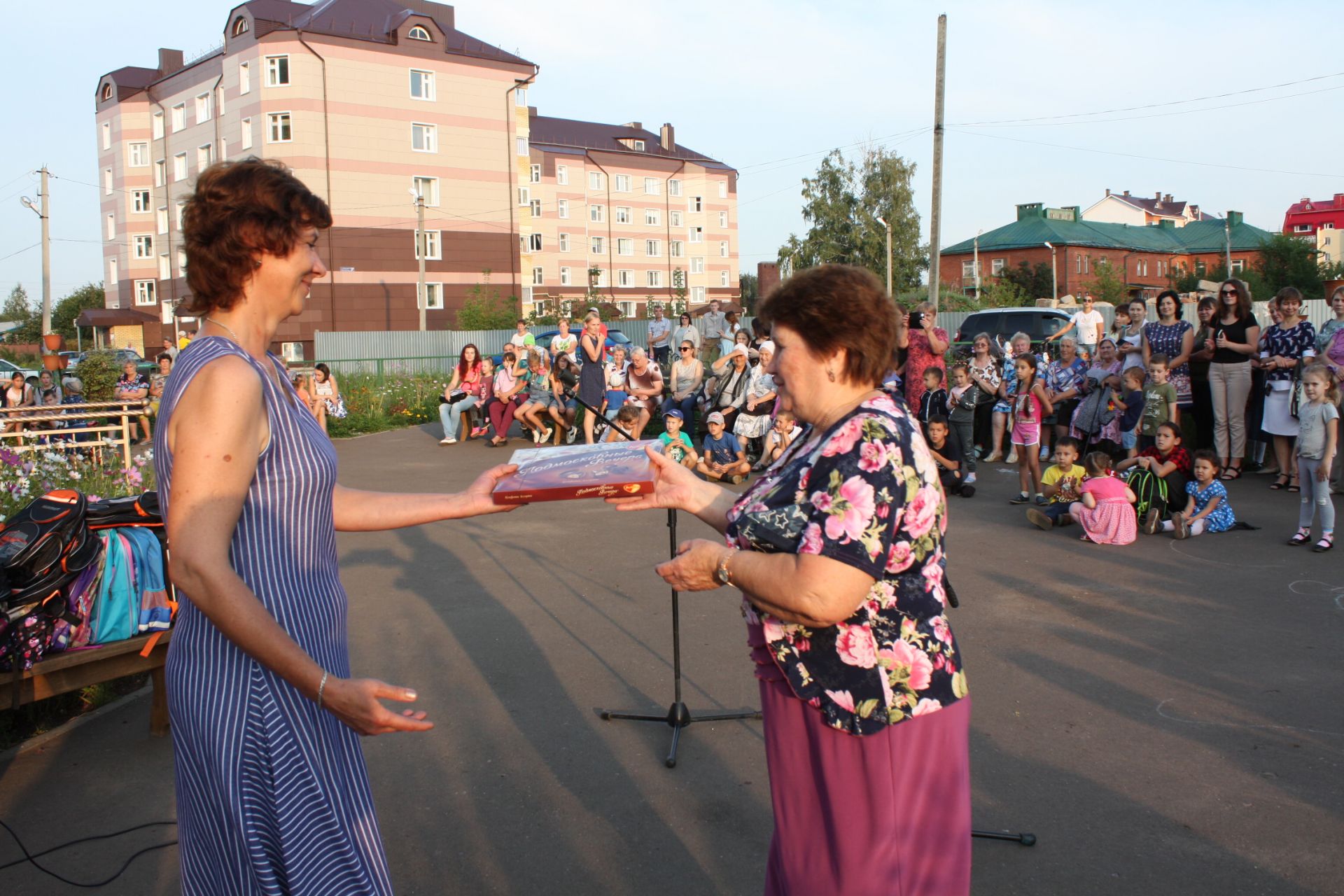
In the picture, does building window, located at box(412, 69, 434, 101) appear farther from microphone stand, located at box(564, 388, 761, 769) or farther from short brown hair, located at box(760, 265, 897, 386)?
short brown hair, located at box(760, 265, 897, 386)

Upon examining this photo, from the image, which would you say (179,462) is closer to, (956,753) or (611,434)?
(956,753)

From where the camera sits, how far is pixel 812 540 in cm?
222

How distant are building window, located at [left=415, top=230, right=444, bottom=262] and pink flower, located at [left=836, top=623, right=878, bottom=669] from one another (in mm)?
49637

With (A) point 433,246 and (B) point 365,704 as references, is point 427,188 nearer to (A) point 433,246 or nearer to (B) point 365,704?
(A) point 433,246

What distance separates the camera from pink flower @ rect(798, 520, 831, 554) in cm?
221

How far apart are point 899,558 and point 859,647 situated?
0.73ft

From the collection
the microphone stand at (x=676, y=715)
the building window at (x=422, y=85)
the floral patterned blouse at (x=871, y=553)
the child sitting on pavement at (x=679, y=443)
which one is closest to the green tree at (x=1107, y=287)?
the building window at (x=422, y=85)

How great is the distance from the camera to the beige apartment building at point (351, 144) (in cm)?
4597

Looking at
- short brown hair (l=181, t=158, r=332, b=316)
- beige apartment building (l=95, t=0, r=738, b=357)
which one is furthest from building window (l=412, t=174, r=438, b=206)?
short brown hair (l=181, t=158, r=332, b=316)

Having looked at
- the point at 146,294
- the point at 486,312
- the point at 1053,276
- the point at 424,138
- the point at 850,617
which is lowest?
the point at 850,617

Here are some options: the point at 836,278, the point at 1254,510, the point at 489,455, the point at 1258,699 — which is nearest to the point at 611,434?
the point at 489,455

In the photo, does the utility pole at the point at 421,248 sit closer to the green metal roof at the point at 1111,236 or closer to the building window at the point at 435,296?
the building window at the point at 435,296

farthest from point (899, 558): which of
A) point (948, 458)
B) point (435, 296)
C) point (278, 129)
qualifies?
point (435, 296)

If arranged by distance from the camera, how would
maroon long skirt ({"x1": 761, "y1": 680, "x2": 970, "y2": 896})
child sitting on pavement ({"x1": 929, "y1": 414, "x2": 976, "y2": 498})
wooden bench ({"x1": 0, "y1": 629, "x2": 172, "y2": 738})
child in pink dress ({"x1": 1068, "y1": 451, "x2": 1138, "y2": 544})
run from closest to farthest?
maroon long skirt ({"x1": 761, "y1": 680, "x2": 970, "y2": 896}) < wooden bench ({"x1": 0, "y1": 629, "x2": 172, "y2": 738}) < child in pink dress ({"x1": 1068, "y1": 451, "x2": 1138, "y2": 544}) < child sitting on pavement ({"x1": 929, "y1": 414, "x2": 976, "y2": 498})
